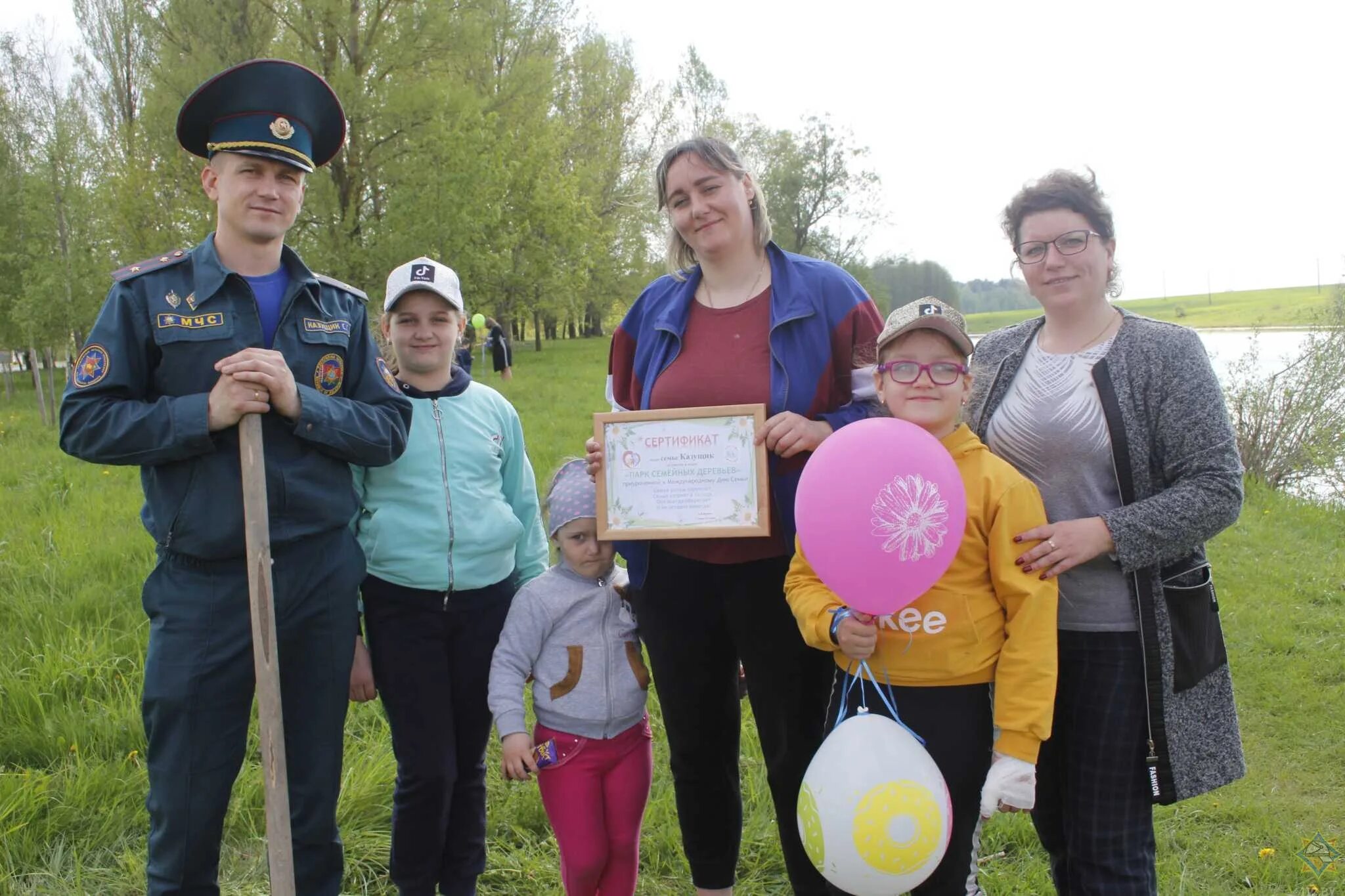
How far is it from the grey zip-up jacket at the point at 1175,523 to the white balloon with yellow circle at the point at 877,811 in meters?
0.72

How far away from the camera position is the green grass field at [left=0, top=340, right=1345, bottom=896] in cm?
334

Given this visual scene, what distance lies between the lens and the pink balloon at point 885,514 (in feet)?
7.18

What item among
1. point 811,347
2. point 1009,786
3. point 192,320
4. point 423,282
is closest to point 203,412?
point 192,320

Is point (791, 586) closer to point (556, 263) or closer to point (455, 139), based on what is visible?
point (455, 139)

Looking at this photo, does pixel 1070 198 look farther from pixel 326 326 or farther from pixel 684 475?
pixel 326 326

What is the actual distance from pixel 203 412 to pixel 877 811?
6.45ft

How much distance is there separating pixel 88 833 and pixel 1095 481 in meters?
3.75

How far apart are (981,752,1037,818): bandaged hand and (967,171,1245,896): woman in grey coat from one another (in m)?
0.43

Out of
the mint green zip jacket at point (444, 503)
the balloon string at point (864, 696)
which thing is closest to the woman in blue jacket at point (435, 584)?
the mint green zip jacket at point (444, 503)

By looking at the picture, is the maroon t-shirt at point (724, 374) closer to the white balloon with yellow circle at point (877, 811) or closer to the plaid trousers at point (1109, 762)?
the white balloon with yellow circle at point (877, 811)

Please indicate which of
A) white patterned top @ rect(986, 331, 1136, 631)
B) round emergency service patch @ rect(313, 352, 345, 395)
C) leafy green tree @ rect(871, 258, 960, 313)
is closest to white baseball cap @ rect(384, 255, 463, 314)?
round emergency service patch @ rect(313, 352, 345, 395)

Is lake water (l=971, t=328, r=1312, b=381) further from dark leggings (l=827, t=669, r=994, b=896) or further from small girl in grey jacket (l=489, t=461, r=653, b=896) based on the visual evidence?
small girl in grey jacket (l=489, t=461, r=653, b=896)

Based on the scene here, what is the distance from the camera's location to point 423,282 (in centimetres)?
298

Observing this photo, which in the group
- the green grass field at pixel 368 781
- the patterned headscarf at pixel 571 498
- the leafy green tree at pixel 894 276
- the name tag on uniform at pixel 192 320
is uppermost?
the leafy green tree at pixel 894 276
